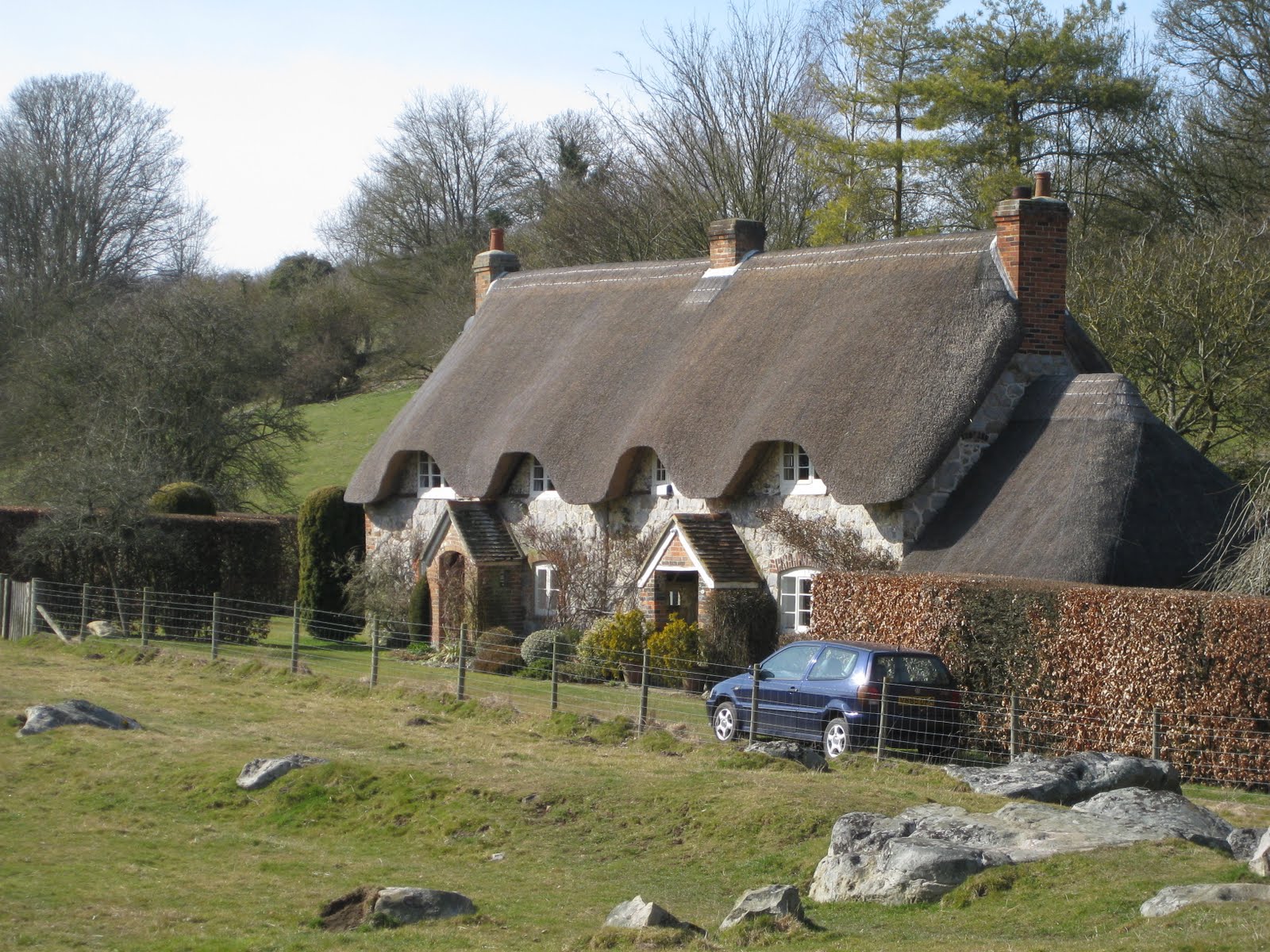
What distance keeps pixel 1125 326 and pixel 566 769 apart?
17005 mm

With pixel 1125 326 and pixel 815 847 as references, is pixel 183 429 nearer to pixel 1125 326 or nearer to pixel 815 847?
pixel 1125 326

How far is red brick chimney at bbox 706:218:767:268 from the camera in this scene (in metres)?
27.2

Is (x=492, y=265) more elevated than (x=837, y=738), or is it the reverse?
(x=492, y=265)

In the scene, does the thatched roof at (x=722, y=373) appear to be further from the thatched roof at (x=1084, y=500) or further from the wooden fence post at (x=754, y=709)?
the wooden fence post at (x=754, y=709)

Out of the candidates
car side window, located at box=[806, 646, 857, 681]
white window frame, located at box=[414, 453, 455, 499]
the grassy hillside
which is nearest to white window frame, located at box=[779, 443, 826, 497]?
car side window, located at box=[806, 646, 857, 681]

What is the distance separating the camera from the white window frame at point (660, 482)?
79.8 feet

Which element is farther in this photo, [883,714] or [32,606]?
[32,606]

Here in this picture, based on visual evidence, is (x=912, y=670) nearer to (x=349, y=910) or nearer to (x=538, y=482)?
(x=349, y=910)

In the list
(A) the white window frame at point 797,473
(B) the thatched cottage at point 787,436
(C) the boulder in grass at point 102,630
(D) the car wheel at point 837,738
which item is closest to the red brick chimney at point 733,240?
(B) the thatched cottage at point 787,436

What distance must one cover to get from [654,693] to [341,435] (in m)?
31.6

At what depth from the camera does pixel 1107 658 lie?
51.5 feet

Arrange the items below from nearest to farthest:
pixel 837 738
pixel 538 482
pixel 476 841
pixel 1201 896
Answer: pixel 1201 896 → pixel 476 841 → pixel 837 738 → pixel 538 482

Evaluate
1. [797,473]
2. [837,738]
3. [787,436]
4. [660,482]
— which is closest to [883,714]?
[837,738]

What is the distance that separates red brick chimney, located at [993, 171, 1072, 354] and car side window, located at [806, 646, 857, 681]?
731 centimetres
